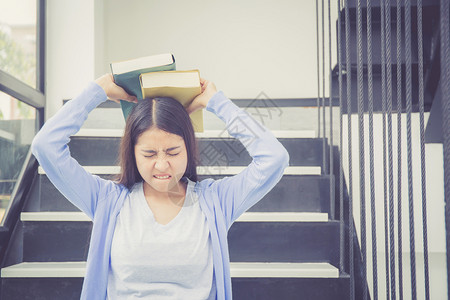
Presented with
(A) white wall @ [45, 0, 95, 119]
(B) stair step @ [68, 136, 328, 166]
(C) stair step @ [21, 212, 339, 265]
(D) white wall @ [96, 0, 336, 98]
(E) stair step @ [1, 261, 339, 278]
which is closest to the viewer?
(E) stair step @ [1, 261, 339, 278]

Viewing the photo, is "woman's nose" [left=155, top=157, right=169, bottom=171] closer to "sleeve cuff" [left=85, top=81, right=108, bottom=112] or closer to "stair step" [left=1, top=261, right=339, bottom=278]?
"sleeve cuff" [left=85, top=81, right=108, bottom=112]

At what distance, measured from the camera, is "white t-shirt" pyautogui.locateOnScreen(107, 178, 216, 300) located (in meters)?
1.00

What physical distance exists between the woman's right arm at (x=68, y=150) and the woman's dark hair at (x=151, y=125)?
0.19ft

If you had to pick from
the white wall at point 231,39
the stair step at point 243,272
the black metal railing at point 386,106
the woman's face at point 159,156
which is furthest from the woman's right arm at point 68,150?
the white wall at point 231,39

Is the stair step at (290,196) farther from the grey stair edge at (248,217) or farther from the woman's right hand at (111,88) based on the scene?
the woman's right hand at (111,88)

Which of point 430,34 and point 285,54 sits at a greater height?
point 285,54

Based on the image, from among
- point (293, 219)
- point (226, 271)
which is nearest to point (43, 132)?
point (226, 271)

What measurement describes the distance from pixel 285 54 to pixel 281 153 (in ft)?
7.54

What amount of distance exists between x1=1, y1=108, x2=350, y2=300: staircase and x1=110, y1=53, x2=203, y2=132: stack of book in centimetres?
78

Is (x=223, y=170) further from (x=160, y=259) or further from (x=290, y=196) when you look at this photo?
(x=160, y=259)

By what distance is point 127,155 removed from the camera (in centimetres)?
111

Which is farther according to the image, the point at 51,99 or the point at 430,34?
the point at 51,99

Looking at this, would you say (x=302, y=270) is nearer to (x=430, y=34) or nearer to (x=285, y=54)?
(x=430, y=34)

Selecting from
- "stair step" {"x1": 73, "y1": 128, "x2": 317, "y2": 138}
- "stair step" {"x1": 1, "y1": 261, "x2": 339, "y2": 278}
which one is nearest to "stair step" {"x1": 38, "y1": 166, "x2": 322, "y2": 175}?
"stair step" {"x1": 73, "y1": 128, "x2": 317, "y2": 138}
